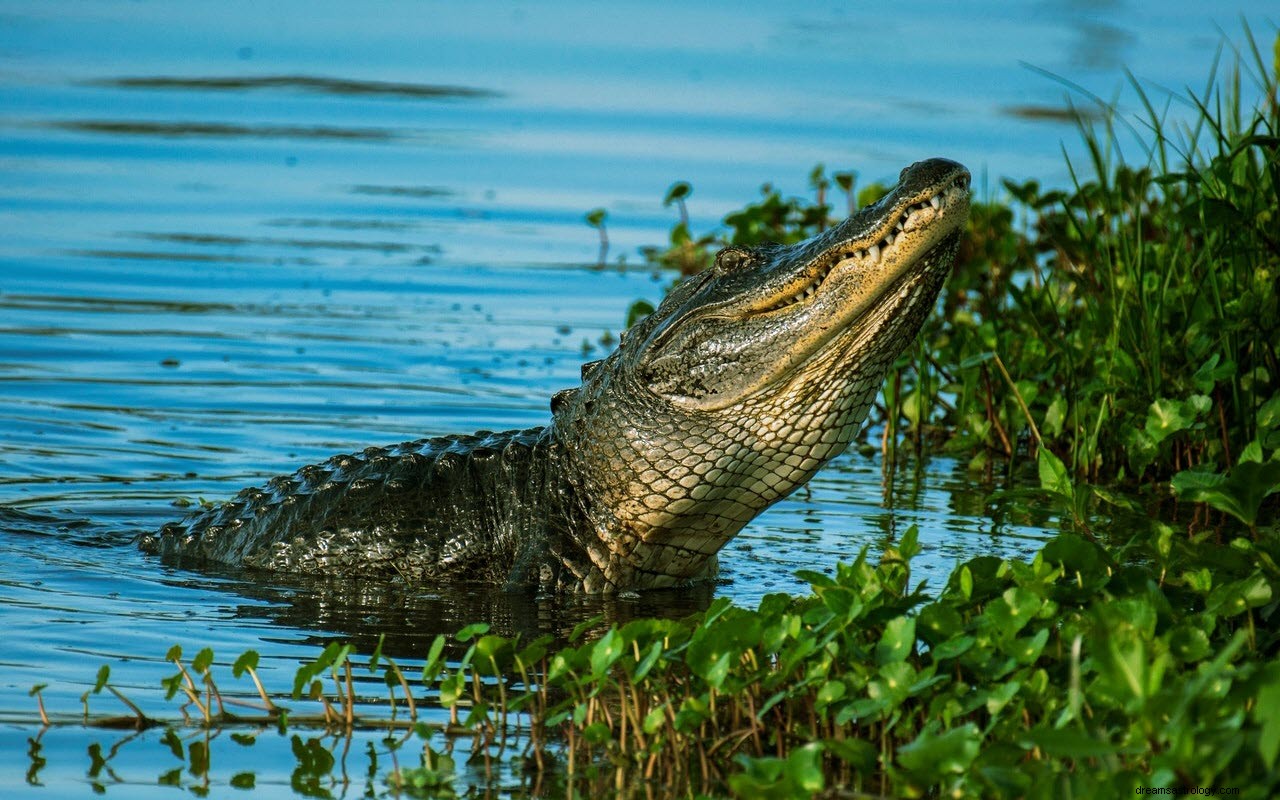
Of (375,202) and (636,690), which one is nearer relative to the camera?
(636,690)

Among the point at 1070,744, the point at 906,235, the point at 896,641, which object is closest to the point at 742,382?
the point at 906,235

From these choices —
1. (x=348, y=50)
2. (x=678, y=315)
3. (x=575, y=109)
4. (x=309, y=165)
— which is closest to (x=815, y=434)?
(x=678, y=315)

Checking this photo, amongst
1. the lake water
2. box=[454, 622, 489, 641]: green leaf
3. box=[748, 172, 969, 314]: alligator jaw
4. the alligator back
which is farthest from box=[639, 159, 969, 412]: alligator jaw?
box=[454, 622, 489, 641]: green leaf

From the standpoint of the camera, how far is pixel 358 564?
5676 millimetres

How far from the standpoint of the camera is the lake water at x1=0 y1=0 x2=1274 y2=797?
532 cm

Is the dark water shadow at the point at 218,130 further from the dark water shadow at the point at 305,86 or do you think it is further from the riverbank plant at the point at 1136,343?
the riverbank plant at the point at 1136,343

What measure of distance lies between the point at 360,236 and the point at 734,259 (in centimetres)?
697

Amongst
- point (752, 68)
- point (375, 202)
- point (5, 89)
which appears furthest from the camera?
point (752, 68)

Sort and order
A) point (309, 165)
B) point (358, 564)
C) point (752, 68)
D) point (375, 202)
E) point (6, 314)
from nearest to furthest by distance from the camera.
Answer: point (358, 564)
point (6, 314)
point (375, 202)
point (309, 165)
point (752, 68)

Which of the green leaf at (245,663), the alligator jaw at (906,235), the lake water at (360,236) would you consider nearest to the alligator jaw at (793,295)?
the alligator jaw at (906,235)

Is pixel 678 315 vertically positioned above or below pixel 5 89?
below

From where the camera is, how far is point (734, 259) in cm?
534

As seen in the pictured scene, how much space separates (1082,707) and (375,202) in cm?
1013

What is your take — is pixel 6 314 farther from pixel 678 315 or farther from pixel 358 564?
pixel 678 315
